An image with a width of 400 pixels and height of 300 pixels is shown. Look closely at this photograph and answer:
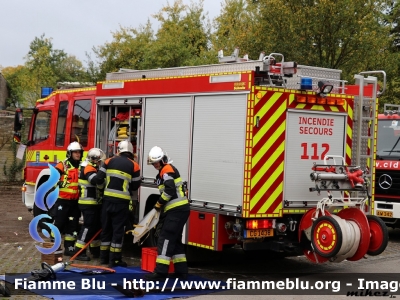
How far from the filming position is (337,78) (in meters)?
9.38

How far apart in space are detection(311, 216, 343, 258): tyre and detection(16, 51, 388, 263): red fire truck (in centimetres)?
1

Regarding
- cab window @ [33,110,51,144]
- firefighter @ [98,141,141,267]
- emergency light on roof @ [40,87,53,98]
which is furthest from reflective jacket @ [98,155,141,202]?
emergency light on roof @ [40,87,53,98]

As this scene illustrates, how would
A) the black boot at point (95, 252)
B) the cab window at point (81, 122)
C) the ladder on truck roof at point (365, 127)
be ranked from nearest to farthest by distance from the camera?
1. the ladder on truck roof at point (365, 127)
2. the black boot at point (95, 252)
3. the cab window at point (81, 122)

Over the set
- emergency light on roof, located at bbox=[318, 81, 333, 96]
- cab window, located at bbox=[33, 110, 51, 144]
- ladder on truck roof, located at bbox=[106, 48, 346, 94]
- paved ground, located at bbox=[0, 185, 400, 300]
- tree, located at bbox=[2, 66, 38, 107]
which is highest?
tree, located at bbox=[2, 66, 38, 107]

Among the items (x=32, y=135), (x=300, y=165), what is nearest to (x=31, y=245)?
(x=32, y=135)

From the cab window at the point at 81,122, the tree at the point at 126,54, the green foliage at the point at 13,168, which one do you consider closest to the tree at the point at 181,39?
the tree at the point at 126,54

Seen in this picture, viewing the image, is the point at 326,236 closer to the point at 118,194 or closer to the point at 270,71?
the point at 270,71

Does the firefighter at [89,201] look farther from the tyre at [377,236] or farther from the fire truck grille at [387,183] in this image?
the fire truck grille at [387,183]

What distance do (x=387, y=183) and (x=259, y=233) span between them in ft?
17.8

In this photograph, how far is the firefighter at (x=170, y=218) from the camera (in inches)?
314

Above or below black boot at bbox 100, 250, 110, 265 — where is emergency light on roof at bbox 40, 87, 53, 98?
above

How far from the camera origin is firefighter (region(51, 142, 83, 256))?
10086 mm

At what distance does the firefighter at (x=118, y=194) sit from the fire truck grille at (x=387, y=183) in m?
5.72

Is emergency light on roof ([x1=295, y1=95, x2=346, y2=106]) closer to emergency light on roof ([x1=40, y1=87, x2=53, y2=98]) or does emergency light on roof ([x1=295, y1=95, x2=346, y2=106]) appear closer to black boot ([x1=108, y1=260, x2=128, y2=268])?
black boot ([x1=108, y1=260, x2=128, y2=268])
